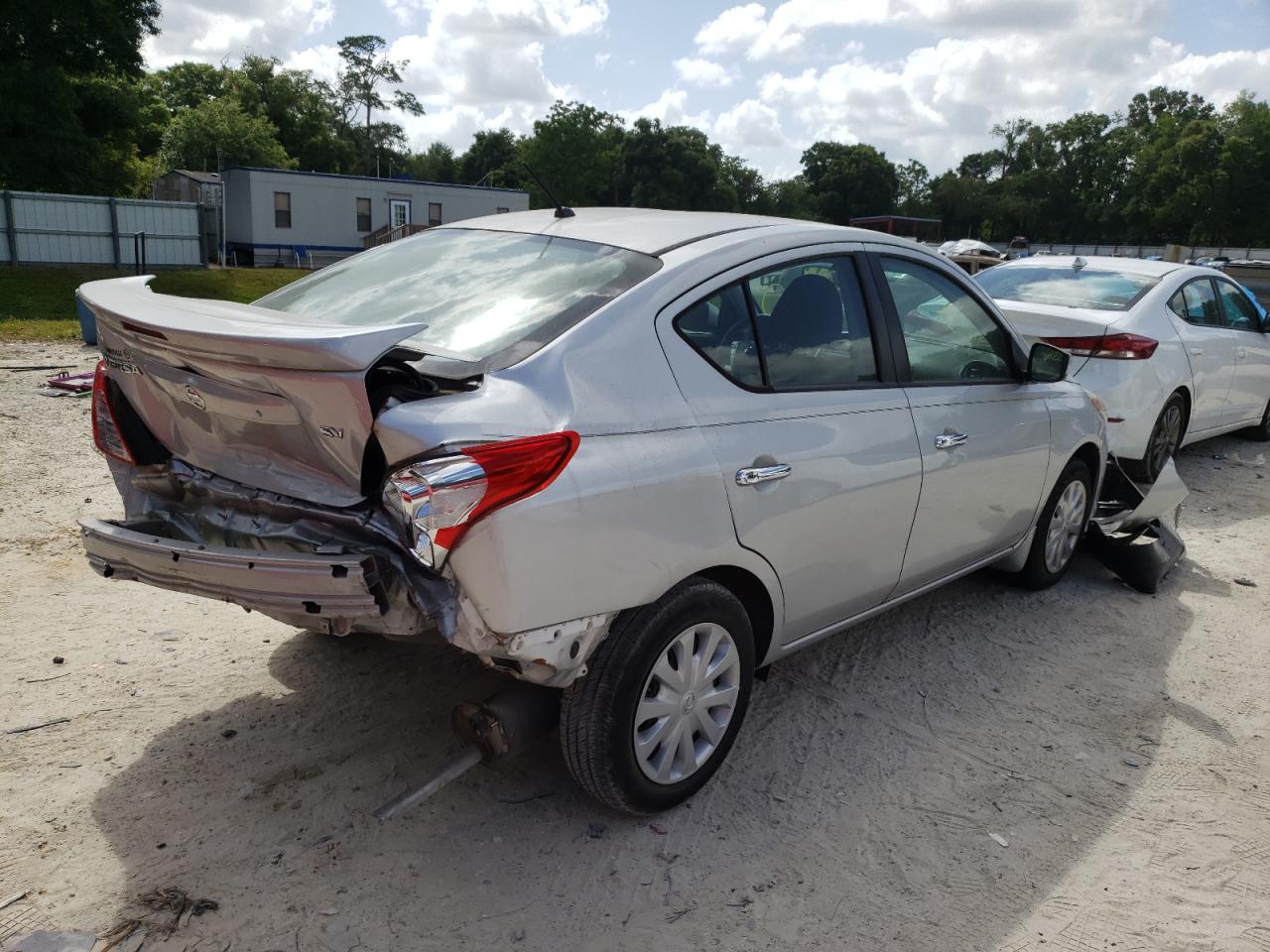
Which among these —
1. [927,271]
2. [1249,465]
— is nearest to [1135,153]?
[1249,465]

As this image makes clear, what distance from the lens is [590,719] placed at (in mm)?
2807

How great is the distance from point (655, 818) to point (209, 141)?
59853 mm

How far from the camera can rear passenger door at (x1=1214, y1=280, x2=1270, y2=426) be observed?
8258 mm

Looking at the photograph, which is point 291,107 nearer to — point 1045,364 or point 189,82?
point 189,82

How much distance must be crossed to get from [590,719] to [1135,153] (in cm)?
9117

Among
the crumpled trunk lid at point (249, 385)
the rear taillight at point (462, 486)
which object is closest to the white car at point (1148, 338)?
the rear taillight at point (462, 486)

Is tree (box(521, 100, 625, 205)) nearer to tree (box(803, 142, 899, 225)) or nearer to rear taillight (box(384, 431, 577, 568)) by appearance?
tree (box(803, 142, 899, 225))

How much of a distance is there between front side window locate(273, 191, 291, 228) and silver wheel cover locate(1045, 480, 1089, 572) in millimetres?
36728

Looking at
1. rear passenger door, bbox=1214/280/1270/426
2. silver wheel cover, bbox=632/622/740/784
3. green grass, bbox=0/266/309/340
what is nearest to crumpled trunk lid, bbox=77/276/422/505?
silver wheel cover, bbox=632/622/740/784

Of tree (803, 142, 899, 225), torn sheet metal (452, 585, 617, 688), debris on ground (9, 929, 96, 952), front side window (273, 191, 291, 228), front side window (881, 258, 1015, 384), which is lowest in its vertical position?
debris on ground (9, 929, 96, 952)

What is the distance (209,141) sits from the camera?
54.3m

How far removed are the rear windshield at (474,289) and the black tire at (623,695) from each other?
0.85 metres

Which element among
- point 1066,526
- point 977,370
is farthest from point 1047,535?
point 977,370

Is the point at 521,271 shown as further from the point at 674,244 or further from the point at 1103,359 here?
the point at 1103,359
